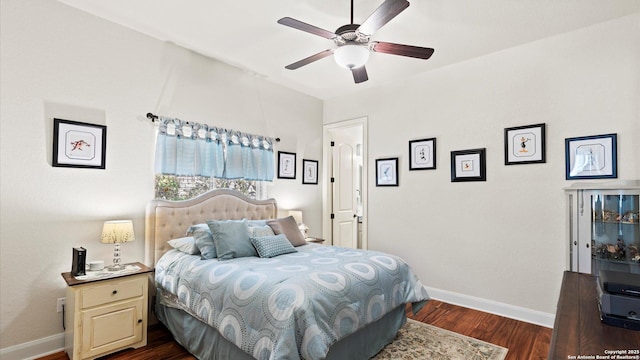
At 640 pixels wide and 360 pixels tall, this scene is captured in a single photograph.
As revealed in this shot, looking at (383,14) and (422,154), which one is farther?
(422,154)

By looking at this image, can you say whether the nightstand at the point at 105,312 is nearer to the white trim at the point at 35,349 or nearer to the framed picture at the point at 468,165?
the white trim at the point at 35,349

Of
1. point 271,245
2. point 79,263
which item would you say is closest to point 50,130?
point 79,263

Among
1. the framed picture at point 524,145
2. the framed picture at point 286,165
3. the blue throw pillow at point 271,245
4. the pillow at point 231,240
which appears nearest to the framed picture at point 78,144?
the pillow at point 231,240

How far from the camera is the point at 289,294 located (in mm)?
1879

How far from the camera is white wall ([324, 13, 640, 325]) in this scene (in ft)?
9.36

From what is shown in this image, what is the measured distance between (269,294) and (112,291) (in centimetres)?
141

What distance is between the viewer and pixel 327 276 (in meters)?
2.18

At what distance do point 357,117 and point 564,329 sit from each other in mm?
3937

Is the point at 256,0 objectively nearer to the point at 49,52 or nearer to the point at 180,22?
the point at 180,22

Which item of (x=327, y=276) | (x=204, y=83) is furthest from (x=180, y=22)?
(x=327, y=276)

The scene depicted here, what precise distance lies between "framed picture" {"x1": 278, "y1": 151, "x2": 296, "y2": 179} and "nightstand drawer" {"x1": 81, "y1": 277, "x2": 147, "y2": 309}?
2237 mm

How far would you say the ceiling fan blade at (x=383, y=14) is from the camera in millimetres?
1924

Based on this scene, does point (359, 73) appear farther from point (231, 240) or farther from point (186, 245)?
point (186, 245)

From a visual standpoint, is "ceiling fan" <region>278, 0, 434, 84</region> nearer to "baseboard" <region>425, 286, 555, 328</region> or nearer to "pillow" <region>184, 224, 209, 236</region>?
"pillow" <region>184, 224, 209, 236</region>
